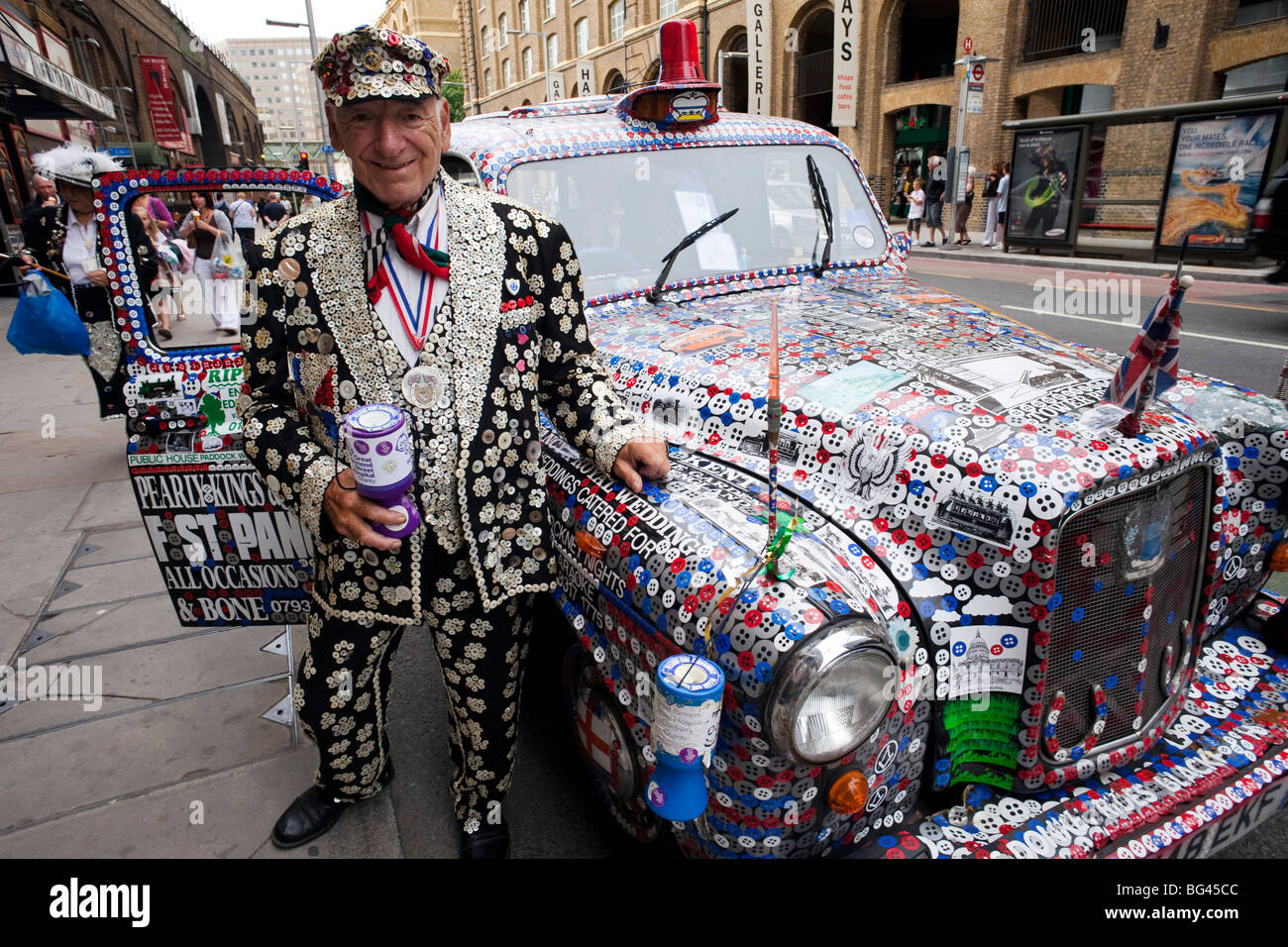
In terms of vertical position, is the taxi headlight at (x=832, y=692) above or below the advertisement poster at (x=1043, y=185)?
below

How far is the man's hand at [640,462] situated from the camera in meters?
1.96

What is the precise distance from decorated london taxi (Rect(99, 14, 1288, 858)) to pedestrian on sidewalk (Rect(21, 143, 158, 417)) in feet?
12.0

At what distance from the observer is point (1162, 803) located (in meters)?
1.76

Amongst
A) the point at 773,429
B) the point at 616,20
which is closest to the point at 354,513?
the point at 773,429

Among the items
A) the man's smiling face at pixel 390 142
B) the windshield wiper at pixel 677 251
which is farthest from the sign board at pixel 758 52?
the man's smiling face at pixel 390 142

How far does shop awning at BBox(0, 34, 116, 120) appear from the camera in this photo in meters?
13.2

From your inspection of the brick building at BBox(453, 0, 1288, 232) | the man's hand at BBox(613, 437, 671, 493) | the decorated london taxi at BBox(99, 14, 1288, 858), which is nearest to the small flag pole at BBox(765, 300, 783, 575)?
the decorated london taxi at BBox(99, 14, 1288, 858)

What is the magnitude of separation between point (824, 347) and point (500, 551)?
3.79 ft

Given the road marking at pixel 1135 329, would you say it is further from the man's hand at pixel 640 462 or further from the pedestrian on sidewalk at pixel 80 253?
the pedestrian on sidewalk at pixel 80 253

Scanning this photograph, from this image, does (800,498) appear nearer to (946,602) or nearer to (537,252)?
(946,602)

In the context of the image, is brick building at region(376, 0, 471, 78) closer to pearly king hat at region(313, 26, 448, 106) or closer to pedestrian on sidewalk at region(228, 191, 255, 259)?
pedestrian on sidewalk at region(228, 191, 255, 259)

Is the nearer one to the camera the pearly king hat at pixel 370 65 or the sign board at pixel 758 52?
the pearly king hat at pixel 370 65

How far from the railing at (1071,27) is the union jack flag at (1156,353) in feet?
Answer: 68.5
